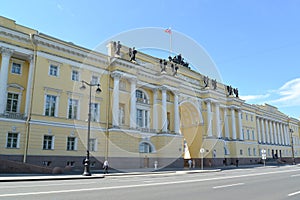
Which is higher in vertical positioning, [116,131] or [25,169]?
[116,131]

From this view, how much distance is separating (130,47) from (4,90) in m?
18.3

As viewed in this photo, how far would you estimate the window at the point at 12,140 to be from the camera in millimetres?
23891

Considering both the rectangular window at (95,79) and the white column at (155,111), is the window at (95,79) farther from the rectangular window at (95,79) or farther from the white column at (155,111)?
the white column at (155,111)

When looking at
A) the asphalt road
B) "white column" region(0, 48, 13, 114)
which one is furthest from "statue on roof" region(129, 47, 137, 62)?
the asphalt road

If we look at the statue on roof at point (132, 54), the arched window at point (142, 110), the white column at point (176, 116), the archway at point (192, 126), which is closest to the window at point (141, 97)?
the arched window at point (142, 110)

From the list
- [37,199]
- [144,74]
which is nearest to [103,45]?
[144,74]

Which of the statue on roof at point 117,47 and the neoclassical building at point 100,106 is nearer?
the neoclassical building at point 100,106

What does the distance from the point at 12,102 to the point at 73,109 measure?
6.46m

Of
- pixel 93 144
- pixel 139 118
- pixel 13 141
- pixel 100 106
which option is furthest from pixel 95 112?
pixel 13 141

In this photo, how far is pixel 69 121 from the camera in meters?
28.2

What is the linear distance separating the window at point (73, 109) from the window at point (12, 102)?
562 cm

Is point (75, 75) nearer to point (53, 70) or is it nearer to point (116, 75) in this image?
point (53, 70)

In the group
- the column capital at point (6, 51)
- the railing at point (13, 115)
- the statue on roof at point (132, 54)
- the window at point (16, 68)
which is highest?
the statue on roof at point (132, 54)

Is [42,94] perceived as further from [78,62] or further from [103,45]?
[103,45]
